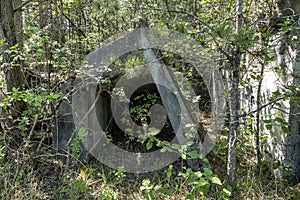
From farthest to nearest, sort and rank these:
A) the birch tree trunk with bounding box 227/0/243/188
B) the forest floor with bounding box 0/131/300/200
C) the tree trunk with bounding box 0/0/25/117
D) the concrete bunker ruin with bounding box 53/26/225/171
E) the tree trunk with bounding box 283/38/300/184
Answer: the concrete bunker ruin with bounding box 53/26/225/171 → the tree trunk with bounding box 0/0/25/117 → the tree trunk with bounding box 283/38/300/184 → the forest floor with bounding box 0/131/300/200 → the birch tree trunk with bounding box 227/0/243/188

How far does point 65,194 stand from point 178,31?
192 cm

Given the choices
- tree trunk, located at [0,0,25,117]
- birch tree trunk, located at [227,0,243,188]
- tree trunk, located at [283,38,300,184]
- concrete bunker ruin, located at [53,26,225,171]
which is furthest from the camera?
concrete bunker ruin, located at [53,26,225,171]

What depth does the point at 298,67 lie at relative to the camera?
2041 millimetres

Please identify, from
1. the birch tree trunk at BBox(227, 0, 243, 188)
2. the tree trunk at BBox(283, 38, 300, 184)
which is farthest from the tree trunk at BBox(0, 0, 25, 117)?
the tree trunk at BBox(283, 38, 300, 184)

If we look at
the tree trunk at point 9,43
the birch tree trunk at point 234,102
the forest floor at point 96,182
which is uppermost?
the tree trunk at point 9,43

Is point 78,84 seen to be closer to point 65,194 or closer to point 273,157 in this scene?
point 65,194

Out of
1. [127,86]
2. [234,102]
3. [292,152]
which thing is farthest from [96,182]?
[292,152]

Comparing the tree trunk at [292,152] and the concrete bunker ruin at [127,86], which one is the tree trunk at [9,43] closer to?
the concrete bunker ruin at [127,86]

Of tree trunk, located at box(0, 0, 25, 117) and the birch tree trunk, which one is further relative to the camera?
tree trunk, located at box(0, 0, 25, 117)

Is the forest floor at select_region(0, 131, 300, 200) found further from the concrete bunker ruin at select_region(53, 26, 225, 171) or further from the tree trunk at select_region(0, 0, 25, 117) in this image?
the tree trunk at select_region(0, 0, 25, 117)

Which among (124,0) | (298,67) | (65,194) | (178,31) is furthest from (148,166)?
(124,0)

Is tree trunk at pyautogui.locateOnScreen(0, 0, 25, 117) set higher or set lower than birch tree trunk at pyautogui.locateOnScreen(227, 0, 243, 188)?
higher

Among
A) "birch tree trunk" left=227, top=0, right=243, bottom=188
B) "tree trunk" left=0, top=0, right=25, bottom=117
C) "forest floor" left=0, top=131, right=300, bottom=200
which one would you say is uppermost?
"tree trunk" left=0, top=0, right=25, bottom=117

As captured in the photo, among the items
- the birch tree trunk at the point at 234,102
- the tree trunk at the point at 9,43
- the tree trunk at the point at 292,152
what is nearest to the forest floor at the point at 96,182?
the tree trunk at the point at 292,152
